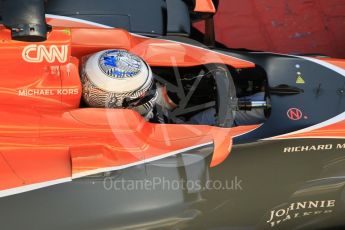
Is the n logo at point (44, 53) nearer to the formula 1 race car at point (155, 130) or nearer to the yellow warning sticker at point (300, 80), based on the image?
the formula 1 race car at point (155, 130)

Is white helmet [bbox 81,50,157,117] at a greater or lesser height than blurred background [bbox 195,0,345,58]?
greater

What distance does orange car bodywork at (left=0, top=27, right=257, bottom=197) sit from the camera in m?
Result: 1.79

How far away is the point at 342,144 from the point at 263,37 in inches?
58.4

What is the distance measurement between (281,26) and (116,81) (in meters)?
2.00

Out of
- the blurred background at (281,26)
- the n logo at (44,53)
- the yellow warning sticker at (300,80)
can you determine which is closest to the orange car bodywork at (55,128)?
the n logo at (44,53)

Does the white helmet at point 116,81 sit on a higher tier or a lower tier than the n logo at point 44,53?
lower

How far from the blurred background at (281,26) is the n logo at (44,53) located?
5.72 ft

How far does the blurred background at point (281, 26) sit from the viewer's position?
3432mm

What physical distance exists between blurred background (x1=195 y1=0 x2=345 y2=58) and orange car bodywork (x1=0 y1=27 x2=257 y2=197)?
1.67 meters

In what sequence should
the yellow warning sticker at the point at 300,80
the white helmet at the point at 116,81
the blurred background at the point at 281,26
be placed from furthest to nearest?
the blurred background at the point at 281,26 < the yellow warning sticker at the point at 300,80 < the white helmet at the point at 116,81

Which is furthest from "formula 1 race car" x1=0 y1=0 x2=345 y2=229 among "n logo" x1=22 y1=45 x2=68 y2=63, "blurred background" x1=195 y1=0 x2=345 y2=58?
"blurred background" x1=195 y1=0 x2=345 y2=58

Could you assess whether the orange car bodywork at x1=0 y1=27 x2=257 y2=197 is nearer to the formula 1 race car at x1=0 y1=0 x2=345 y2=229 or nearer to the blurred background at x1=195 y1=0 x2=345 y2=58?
the formula 1 race car at x1=0 y1=0 x2=345 y2=229

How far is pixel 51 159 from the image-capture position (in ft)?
5.99

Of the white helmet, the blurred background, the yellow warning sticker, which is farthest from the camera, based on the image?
the blurred background
